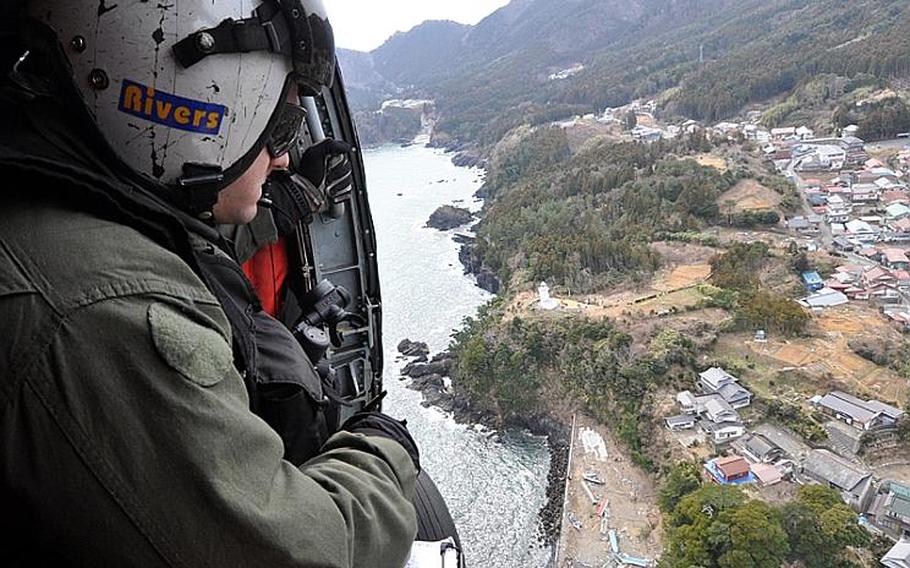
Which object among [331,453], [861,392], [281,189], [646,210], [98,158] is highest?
[98,158]

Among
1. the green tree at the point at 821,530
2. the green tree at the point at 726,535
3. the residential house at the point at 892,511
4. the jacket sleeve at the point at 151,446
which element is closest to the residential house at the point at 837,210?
the residential house at the point at 892,511

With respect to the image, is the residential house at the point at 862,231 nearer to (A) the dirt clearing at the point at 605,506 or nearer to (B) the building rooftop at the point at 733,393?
(B) the building rooftop at the point at 733,393

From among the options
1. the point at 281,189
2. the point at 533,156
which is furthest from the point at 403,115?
the point at 281,189

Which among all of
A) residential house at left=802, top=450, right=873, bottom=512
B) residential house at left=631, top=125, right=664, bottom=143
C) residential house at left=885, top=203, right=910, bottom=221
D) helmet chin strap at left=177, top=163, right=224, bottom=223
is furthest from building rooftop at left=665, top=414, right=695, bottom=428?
residential house at left=631, top=125, right=664, bottom=143

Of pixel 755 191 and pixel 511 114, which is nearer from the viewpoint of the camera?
pixel 755 191

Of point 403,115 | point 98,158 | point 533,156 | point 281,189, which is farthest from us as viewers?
point 403,115

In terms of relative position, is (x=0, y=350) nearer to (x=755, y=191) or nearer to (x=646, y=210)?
(x=646, y=210)
